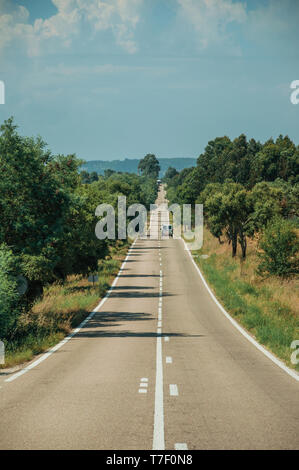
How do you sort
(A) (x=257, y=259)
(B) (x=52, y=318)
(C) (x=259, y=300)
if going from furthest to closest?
(A) (x=257, y=259) < (C) (x=259, y=300) < (B) (x=52, y=318)

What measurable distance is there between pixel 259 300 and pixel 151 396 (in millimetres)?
19021

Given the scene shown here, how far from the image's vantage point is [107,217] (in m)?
46.8

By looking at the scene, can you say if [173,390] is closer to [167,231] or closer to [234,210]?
[234,210]

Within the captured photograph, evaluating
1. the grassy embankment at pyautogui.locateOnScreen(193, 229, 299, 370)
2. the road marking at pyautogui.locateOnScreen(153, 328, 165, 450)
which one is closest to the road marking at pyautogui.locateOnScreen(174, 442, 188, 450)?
the road marking at pyautogui.locateOnScreen(153, 328, 165, 450)

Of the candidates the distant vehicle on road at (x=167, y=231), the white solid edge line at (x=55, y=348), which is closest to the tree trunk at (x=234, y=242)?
the white solid edge line at (x=55, y=348)

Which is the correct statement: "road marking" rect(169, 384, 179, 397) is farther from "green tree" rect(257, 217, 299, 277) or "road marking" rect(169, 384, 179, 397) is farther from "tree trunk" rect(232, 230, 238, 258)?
"tree trunk" rect(232, 230, 238, 258)

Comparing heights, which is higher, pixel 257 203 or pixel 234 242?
pixel 257 203

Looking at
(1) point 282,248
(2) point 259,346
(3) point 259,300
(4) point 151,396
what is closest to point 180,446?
(4) point 151,396

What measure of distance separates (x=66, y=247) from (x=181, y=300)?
989 cm

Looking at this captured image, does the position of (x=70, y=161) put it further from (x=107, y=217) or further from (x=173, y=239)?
(x=173, y=239)

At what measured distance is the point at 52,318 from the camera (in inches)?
809

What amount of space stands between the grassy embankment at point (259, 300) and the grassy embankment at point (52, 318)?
6.90 meters

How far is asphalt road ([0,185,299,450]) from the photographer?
6.61 metres
